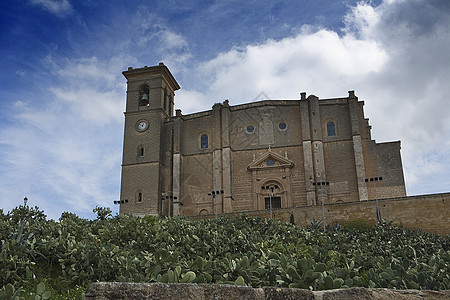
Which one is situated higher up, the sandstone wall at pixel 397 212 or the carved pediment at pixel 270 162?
the carved pediment at pixel 270 162

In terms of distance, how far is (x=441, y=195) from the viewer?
73.6 feet

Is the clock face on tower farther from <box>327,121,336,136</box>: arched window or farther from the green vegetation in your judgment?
the green vegetation

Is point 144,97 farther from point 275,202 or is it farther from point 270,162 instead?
point 275,202

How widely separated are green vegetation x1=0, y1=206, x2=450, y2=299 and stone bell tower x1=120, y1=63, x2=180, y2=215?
16073 millimetres

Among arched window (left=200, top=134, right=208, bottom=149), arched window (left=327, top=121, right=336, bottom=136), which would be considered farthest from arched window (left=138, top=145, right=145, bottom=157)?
arched window (left=327, top=121, right=336, bottom=136)

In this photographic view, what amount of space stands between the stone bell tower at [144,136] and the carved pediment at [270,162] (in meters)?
7.07

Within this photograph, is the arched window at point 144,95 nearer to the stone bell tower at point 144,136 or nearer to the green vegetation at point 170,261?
the stone bell tower at point 144,136

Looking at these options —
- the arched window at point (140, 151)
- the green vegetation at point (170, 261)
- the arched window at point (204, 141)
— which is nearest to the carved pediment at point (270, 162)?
the arched window at point (204, 141)

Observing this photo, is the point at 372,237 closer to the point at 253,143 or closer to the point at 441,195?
the point at 441,195

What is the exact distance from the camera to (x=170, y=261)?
6.28 metres

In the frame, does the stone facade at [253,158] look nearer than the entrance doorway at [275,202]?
Yes

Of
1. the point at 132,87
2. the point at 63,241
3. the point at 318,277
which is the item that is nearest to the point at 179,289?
the point at 318,277

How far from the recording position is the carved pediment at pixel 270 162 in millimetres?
30203

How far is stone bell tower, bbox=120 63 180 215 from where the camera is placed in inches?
1243
